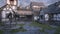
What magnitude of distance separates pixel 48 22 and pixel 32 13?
1.07 m

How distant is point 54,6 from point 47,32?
2.19 meters

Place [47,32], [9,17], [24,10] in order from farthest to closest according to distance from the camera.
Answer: [24,10] → [9,17] → [47,32]

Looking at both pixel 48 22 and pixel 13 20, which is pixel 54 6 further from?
pixel 13 20

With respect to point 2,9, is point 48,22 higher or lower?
lower

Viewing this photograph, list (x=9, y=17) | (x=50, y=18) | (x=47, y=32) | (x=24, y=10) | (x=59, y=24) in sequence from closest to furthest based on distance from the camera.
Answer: (x=47, y=32) → (x=59, y=24) → (x=50, y=18) → (x=9, y=17) → (x=24, y=10)

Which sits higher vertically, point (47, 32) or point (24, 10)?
point (24, 10)

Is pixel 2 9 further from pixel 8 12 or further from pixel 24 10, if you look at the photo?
pixel 24 10

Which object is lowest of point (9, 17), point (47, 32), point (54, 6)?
point (47, 32)

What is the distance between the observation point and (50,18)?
5578 millimetres

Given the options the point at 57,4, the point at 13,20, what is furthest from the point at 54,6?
the point at 13,20

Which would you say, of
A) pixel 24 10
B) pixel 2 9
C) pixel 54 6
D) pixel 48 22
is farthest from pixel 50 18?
pixel 2 9

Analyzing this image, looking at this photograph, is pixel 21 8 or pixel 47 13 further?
pixel 21 8

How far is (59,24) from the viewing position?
16.8 feet

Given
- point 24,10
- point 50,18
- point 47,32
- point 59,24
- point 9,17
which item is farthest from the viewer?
point 24,10
